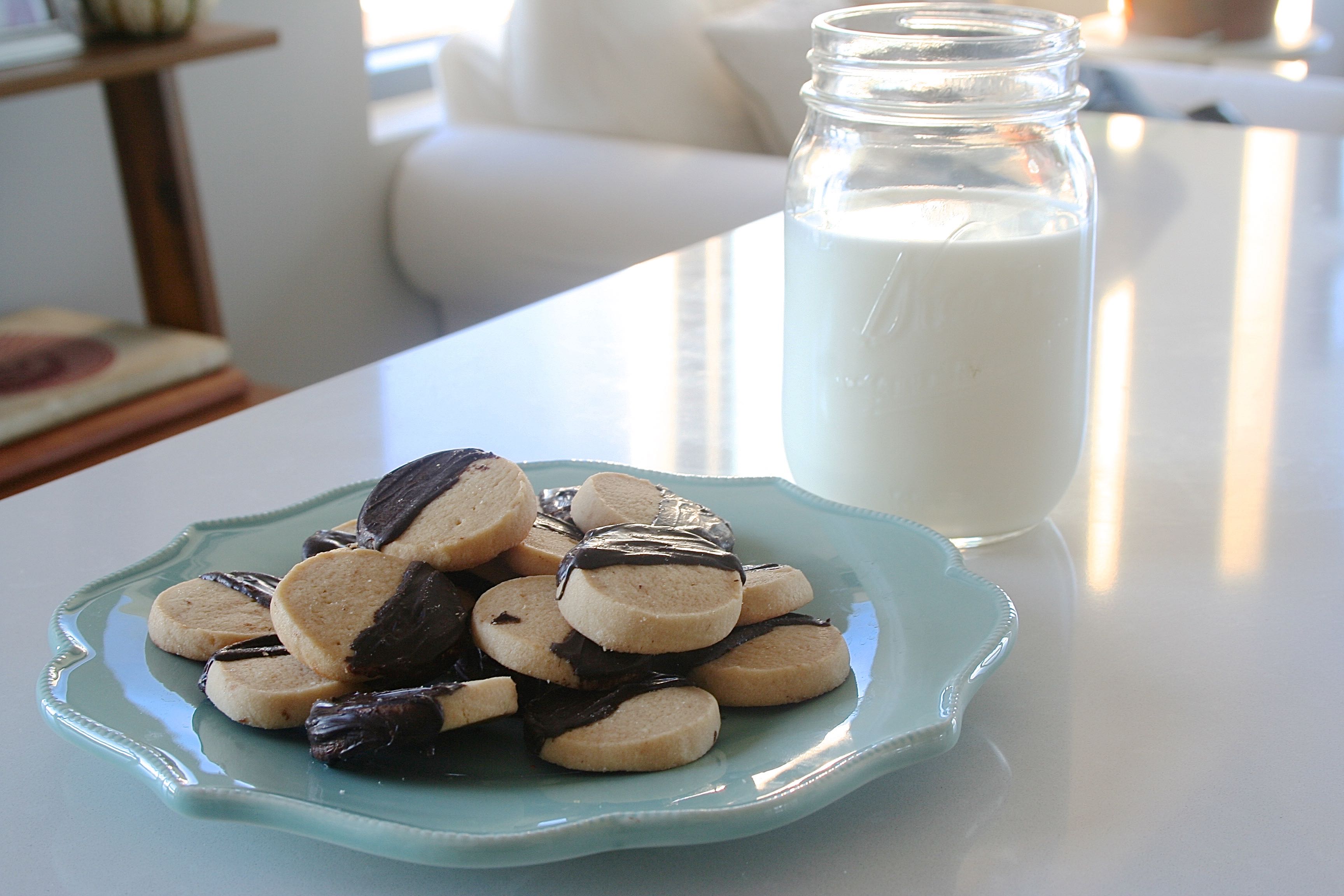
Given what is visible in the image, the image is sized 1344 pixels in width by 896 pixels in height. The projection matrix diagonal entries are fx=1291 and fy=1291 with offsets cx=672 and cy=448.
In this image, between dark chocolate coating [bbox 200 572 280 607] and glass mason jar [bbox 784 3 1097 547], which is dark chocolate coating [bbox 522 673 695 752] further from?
glass mason jar [bbox 784 3 1097 547]

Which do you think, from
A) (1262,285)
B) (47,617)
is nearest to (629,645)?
(47,617)

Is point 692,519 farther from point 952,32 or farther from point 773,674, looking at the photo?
point 952,32

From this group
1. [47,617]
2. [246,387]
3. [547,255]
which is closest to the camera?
[47,617]

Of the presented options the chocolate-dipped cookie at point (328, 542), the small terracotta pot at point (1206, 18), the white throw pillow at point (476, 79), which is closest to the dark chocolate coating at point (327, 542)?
the chocolate-dipped cookie at point (328, 542)

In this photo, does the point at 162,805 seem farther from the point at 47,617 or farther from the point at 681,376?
the point at 681,376

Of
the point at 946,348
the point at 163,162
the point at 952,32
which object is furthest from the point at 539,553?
the point at 163,162

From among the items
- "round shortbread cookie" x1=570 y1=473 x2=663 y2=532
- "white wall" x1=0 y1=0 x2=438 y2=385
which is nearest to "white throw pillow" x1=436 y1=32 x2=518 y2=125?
"white wall" x1=0 y1=0 x2=438 y2=385
